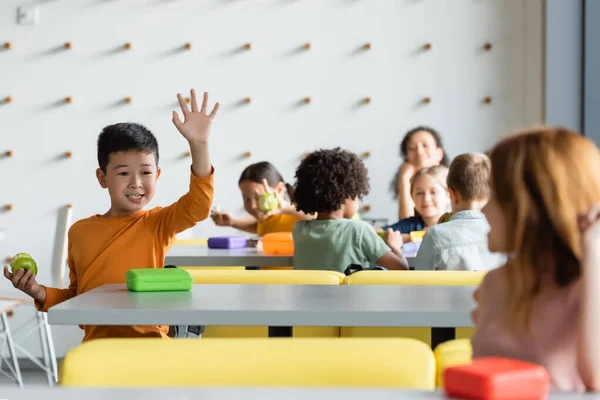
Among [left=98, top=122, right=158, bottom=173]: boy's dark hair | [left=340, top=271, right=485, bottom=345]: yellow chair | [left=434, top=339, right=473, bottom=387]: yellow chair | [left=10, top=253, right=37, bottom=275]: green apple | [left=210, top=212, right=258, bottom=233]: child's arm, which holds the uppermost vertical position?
[left=98, top=122, right=158, bottom=173]: boy's dark hair

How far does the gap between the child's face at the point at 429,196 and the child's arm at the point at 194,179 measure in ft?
4.82

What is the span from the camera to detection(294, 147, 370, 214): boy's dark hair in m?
2.94

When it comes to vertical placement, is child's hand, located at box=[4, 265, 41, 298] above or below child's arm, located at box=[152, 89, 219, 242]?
below

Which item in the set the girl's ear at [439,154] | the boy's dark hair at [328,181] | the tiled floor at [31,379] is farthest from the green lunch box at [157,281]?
the girl's ear at [439,154]

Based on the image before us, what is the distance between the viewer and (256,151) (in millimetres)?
4809

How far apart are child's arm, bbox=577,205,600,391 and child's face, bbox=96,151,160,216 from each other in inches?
53.8

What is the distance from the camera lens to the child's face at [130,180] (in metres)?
2.13

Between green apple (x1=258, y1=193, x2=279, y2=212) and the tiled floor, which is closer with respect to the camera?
green apple (x1=258, y1=193, x2=279, y2=212)

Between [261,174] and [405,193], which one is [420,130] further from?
[261,174]

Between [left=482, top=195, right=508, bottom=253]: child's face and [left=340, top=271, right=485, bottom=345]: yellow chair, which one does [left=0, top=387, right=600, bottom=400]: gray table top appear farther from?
[left=340, top=271, right=485, bottom=345]: yellow chair

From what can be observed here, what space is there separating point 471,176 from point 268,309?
1286mm

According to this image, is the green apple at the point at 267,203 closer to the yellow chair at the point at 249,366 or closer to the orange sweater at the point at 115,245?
the orange sweater at the point at 115,245

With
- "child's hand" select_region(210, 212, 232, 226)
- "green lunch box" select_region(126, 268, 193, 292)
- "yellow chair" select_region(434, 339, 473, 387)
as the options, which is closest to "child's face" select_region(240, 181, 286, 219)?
"child's hand" select_region(210, 212, 232, 226)

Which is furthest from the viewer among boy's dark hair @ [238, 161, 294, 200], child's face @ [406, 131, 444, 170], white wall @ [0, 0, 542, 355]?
white wall @ [0, 0, 542, 355]
